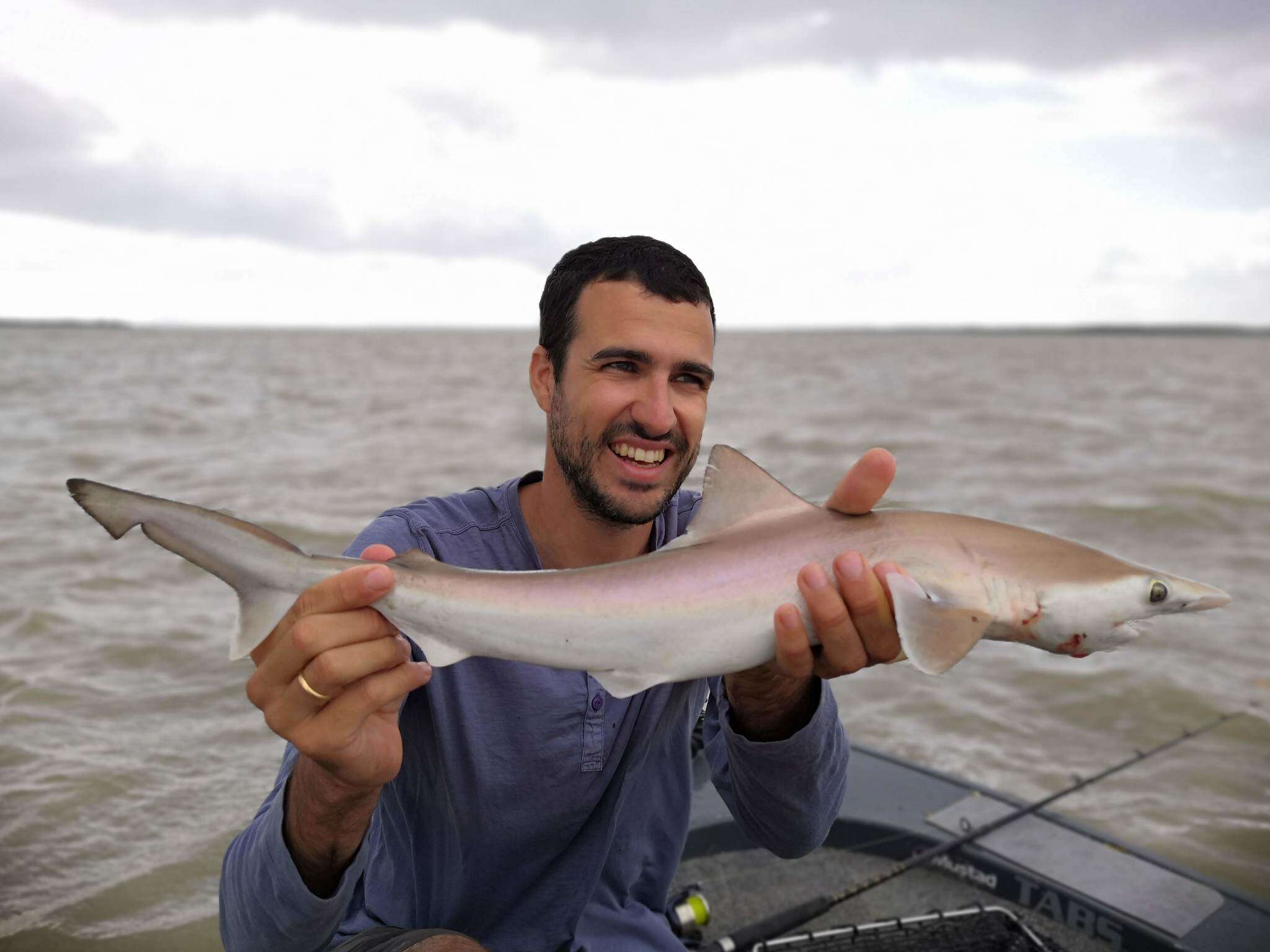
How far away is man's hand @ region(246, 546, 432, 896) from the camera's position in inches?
82.0

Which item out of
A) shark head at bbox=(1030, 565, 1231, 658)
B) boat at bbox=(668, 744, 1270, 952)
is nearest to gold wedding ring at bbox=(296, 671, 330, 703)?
shark head at bbox=(1030, 565, 1231, 658)

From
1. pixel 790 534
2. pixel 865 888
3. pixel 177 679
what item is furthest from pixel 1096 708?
pixel 177 679

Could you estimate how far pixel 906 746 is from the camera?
7.19 metres

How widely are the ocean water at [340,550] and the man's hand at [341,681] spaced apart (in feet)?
11.0

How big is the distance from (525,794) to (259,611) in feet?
3.31

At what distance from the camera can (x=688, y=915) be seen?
3939mm

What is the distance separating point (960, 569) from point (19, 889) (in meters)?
5.26

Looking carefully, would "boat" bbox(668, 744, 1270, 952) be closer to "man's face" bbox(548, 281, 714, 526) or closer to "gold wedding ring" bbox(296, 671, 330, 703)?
"man's face" bbox(548, 281, 714, 526)

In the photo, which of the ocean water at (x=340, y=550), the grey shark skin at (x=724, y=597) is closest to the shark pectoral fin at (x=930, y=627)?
the grey shark skin at (x=724, y=597)

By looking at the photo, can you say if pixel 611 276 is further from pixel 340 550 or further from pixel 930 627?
pixel 340 550

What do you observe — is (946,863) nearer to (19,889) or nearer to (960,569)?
(960,569)

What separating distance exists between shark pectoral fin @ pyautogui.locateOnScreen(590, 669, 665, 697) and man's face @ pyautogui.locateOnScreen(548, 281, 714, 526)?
0.83 metres

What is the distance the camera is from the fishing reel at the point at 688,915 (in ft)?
12.9

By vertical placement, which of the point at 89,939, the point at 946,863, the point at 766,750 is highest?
the point at 766,750
